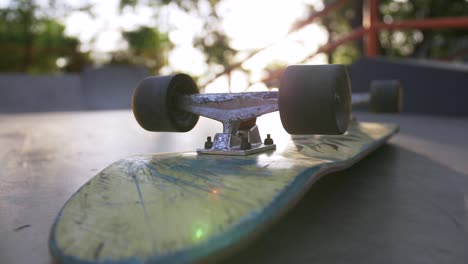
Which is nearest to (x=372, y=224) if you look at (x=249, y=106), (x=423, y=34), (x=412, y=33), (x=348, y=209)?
(x=348, y=209)

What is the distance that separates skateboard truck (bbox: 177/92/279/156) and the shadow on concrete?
1.07ft

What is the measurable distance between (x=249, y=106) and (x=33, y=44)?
56.2 ft

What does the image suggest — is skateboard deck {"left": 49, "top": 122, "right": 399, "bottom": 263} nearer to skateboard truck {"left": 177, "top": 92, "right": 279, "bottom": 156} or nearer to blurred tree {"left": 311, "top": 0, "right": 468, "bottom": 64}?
skateboard truck {"left": 177, "top": 92, "right": 279, "bottom": 156}

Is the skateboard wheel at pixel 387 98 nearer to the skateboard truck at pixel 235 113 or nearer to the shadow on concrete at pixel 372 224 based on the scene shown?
the shadow on concrete at pixel 372 224

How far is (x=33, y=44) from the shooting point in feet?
55.1

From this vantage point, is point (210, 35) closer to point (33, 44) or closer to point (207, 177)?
point (33, 44)

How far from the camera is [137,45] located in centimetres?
1895

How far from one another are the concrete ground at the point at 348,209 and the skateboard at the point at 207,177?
0.13 metres

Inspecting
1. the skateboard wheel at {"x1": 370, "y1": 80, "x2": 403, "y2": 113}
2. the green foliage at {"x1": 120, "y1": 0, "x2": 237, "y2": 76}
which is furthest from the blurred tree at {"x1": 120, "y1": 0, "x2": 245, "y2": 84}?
the skateboard wheel at {"x1": 370, "y1": 80, "x2": 403, "y2": 113}

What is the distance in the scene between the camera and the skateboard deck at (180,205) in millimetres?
978

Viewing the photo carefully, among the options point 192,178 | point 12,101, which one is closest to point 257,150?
point 192,178

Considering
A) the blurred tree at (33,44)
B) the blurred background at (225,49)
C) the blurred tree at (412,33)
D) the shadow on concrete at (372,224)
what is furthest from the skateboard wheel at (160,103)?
the blurred tree at (33,44)

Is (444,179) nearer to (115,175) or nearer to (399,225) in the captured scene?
(399,225)

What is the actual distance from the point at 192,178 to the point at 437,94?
545 centimetres
